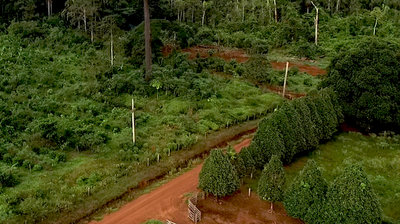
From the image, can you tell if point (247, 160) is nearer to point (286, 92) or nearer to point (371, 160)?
point (371, 160)

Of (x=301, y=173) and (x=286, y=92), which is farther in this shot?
(x=286, y=92)

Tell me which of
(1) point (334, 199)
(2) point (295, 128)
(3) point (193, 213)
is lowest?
(3) point (193, 213)

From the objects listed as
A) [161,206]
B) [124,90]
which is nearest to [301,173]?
[161,206]

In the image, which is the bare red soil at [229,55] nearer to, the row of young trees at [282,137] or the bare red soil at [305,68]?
the bare red soil at [305,68]

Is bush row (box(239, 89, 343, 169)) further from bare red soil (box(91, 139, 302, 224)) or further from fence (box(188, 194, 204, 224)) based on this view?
fence (box(188, 194, 204, 224))

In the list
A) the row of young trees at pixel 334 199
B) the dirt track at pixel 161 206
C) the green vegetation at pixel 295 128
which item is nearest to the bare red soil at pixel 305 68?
the green vegetation at pixel 295 128

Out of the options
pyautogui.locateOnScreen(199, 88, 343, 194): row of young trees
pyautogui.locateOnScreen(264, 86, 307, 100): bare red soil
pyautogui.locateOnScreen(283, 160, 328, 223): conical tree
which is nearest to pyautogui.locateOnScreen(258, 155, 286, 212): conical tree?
pyautogui.locateOnScreen(283, 160, 328, 223): conical tree

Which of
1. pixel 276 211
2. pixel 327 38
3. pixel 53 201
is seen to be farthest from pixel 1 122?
pixel 327 38
